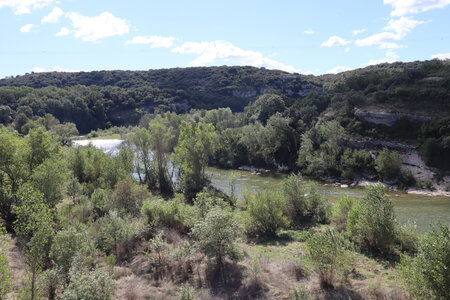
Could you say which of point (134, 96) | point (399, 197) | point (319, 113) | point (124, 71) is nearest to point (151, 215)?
point (399, 197)

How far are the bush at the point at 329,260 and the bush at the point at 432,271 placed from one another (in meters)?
2.78

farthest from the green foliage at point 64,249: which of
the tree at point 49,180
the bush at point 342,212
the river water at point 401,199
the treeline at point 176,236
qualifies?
the bush at point 342,212

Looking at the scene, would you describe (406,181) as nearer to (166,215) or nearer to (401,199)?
(401,199)

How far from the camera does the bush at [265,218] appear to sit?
22609 mm

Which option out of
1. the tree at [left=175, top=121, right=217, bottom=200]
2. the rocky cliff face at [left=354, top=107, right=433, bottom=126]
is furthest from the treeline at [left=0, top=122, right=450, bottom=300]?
the rocky cliff face at [left=354, top=107, right=433, bottom=126]

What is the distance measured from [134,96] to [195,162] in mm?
105598

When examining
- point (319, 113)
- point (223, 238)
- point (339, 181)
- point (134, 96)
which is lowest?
point (339, 181)

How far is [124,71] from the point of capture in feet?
596

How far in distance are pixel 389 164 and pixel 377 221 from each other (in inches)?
1284

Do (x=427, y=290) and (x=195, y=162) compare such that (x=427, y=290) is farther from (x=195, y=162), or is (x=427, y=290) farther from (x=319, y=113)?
(x=319, y=113)

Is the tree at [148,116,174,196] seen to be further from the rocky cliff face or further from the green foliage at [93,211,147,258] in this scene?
the rocky cliff face

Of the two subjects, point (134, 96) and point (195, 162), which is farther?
point (134, 96)

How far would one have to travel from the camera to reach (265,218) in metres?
22.6

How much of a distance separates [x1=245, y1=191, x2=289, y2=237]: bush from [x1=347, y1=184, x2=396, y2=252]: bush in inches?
254
